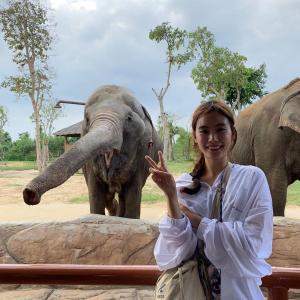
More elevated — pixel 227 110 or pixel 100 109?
pixel 100 109

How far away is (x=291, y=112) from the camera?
5.09m

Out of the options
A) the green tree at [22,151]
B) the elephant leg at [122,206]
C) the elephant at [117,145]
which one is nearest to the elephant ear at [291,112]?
the elephant at [117,145]

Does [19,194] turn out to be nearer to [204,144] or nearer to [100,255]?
[100,255]

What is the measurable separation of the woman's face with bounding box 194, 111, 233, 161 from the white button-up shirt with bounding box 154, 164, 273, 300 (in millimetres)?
99

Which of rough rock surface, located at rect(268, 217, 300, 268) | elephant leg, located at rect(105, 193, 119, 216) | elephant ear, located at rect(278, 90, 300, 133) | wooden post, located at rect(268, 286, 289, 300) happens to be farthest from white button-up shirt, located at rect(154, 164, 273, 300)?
elephant leg, located at rect(105, 193, 119, 216)

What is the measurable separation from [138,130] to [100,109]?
1.58 ft

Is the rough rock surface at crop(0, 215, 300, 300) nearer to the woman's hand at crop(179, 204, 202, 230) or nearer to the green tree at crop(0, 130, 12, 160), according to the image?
the woman's hand at crop(179, 204, 202, 230)

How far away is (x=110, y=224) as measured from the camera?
3756 mm

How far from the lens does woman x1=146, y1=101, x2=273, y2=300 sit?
1322mm

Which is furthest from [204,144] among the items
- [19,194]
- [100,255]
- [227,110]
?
[19,194]

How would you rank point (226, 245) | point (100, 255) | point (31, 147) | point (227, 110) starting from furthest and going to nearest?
point (31, 147), point (100, 255), point (227, 110), point (226, 245)

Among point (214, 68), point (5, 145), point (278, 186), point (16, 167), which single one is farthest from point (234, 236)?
point (5, 145)

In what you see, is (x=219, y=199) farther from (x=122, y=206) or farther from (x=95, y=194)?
(x=122, y=206)

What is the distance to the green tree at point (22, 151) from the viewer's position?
48344 millimetres
